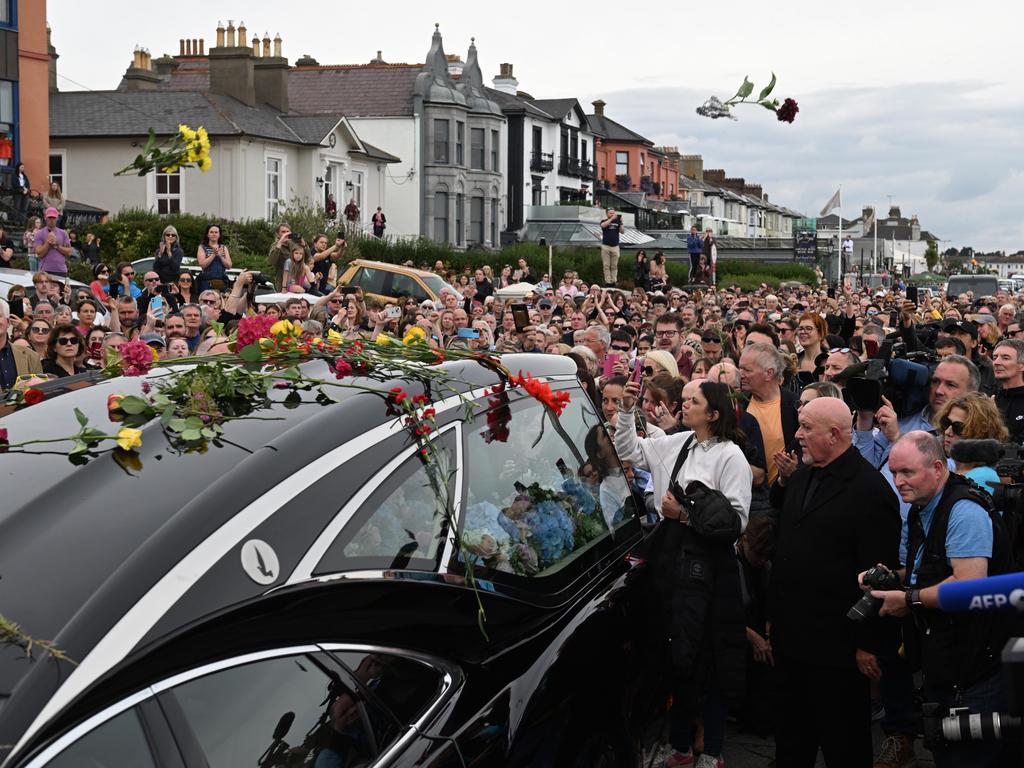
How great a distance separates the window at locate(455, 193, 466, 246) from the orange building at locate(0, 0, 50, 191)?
28.3m

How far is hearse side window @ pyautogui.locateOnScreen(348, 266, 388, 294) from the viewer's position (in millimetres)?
25219

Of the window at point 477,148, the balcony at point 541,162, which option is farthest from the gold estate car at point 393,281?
the balcony at point 541,162

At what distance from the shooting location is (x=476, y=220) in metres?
64.3

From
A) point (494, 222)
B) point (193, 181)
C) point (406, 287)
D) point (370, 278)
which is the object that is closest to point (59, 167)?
point (193, 181)


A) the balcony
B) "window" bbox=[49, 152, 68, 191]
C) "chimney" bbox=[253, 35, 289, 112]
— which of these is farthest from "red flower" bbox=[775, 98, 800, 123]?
the balcony

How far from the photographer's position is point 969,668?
15.7 feet

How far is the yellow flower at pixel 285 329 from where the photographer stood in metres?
3.87

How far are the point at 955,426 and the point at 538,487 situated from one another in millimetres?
3411

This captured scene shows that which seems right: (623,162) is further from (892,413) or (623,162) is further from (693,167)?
(892,413)

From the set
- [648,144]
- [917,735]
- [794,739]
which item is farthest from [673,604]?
[648,144]

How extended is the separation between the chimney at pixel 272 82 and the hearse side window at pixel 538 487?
4977cm

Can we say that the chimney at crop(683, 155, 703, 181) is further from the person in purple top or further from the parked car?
the parked car

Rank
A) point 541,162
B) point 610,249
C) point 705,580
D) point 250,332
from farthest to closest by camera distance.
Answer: point 541,162
point 610,249
point 705,580
point 250,332

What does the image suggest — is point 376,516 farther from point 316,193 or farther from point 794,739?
point 316,193
